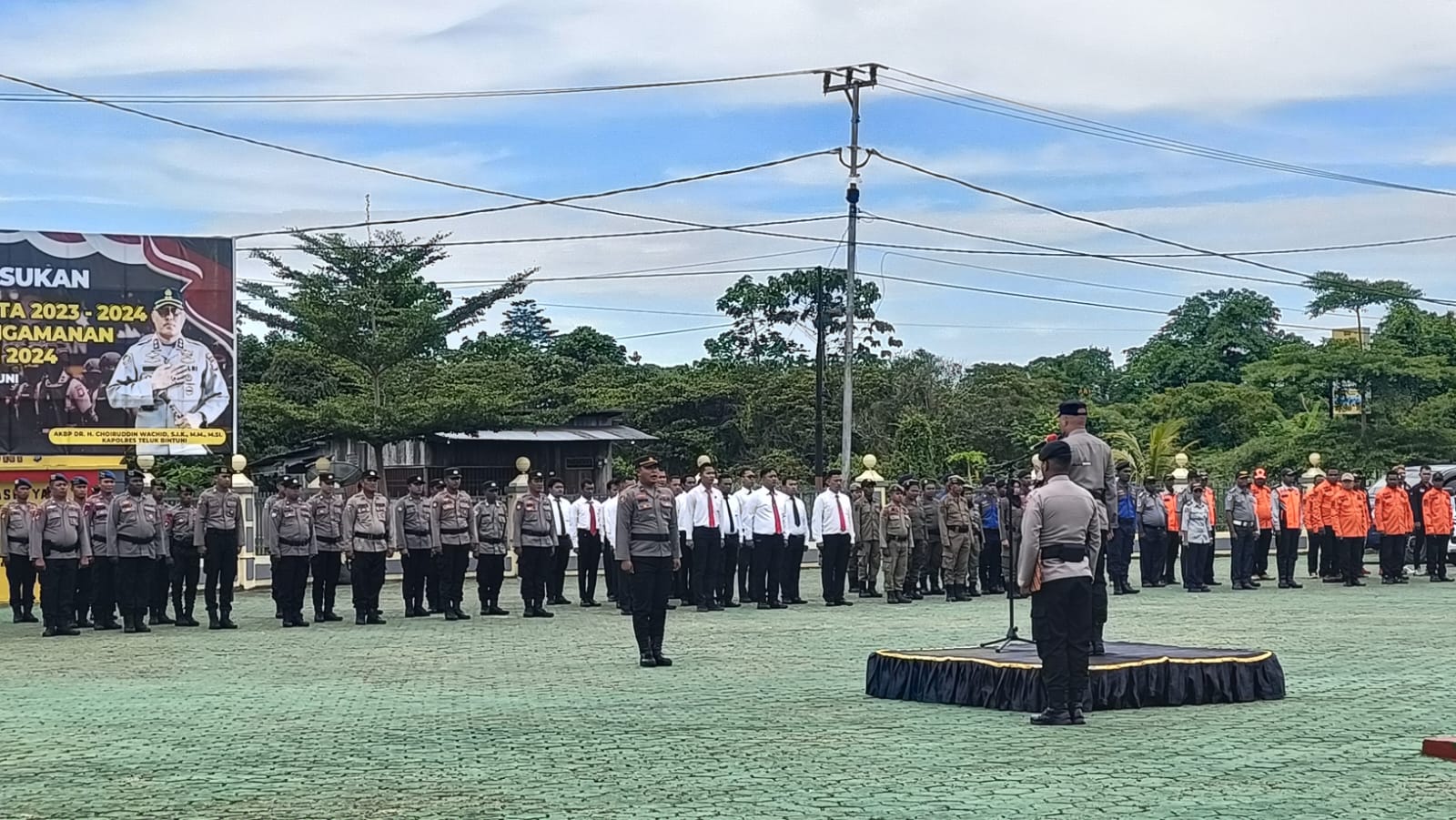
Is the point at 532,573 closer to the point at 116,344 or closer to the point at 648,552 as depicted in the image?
the point at 648,552

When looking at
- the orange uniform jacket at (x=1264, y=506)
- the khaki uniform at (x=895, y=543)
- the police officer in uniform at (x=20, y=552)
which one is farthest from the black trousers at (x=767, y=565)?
the police officer in uniform at (x=20, y=552)

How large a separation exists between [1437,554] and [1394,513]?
1.13 meters

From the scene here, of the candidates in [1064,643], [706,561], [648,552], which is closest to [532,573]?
[706,561]

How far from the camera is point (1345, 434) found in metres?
43.0

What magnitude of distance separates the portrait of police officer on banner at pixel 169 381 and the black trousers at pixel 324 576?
444cm

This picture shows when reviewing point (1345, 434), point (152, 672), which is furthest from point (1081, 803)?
point (1345, 434)

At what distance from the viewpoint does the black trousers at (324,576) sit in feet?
65.6

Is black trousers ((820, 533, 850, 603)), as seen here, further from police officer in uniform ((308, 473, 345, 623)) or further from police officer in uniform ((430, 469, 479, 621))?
police officer in uniform ((308, 473, 345, 623))

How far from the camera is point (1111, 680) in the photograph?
10617mm

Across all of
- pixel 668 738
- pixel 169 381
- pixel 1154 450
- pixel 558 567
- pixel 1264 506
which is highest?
pixel 169 381

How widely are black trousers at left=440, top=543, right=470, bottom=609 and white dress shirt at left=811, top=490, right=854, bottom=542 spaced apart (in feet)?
15.2

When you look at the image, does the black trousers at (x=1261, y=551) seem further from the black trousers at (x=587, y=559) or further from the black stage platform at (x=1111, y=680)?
the black stage platform at (x=1111, y=680)

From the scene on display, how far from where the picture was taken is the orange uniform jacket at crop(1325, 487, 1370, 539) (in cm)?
2538

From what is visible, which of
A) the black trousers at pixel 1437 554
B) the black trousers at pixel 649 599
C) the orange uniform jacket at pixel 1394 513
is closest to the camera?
the black trousers at pixel 649 599
